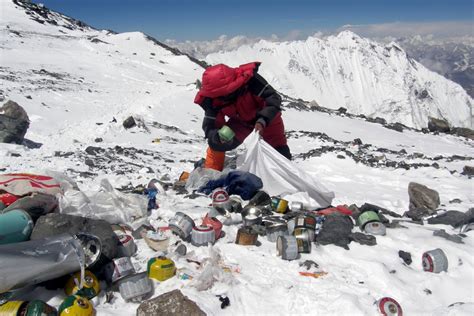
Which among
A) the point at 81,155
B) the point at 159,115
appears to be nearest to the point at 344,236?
the point at 81,155

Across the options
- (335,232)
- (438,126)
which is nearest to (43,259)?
(335,232)

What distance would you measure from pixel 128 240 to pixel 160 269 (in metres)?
0.61

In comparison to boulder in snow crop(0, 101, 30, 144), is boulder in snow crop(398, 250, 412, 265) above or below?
below

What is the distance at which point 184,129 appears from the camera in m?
15.7

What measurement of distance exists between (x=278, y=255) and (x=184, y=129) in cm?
1209

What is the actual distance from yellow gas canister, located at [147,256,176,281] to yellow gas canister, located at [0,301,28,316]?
108 cm

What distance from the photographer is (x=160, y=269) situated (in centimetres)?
346

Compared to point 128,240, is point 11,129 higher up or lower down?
higher up

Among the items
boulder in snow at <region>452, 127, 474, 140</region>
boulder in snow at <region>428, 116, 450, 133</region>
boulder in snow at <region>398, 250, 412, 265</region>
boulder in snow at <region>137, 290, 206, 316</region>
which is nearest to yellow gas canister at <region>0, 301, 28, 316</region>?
boulder in snow at <region>137, 290, 206, 316</region>

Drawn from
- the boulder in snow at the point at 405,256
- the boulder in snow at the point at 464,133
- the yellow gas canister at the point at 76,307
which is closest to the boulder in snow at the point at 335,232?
the boulder in snow at the point at 405,256

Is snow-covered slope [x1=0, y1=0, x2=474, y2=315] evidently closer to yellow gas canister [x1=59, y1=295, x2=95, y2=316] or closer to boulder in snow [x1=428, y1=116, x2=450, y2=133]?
yellow gas canister [x1=59, y1=295, x2=95, y2=316]

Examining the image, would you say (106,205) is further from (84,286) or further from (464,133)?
(464,133)

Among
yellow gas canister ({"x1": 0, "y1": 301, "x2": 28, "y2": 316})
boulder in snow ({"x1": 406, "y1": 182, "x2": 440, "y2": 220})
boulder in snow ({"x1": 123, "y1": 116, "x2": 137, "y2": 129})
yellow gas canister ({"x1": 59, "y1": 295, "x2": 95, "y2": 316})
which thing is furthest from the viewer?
boulder in snow ({"x1": 123, "y1": 116, "x2": 137, "y2": 129})

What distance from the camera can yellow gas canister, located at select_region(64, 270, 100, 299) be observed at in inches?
122
